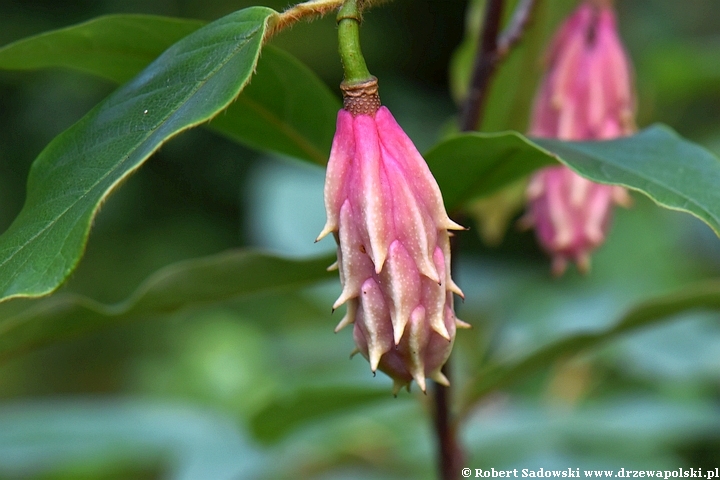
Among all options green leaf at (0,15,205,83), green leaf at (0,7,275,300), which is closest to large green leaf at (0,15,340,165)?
green leaf at (0,15,205,83)

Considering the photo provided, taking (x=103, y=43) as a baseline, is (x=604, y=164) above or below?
below

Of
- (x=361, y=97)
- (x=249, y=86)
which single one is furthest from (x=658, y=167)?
(x=249, y=86)

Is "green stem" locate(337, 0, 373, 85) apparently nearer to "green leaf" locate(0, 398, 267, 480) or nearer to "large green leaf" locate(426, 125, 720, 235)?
"large green leaf" locate(426, 125, 720, 235)

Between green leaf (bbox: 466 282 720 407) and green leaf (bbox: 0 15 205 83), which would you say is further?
green leaf (bbox: 466 282 720 407)

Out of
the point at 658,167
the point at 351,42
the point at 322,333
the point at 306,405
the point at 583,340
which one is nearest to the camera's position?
the point at 351,42

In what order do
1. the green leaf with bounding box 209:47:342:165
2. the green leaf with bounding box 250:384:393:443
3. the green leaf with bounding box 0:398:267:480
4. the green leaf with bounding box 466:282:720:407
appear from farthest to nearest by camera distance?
the green leaf with bounding box 0:398:267:480
the green leaf with bounding box 250:384:393:443
the green leaf with bounding box 466:282:720:407
the green leaf with bounding box 209:47:342:165

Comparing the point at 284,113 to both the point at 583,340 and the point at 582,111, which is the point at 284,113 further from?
the point at 583,340

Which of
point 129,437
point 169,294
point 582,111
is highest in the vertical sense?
point 582,111
